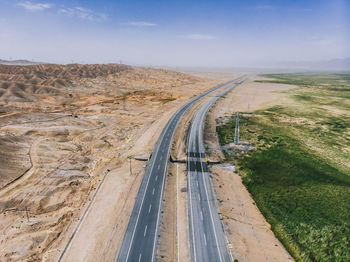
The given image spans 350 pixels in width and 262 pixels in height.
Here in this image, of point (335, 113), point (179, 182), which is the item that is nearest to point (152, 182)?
point (179, 182)

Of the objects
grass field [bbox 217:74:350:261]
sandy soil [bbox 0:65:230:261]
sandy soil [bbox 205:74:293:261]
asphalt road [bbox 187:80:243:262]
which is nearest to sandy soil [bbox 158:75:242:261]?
asphalt road [bbox 187:80:243:262]

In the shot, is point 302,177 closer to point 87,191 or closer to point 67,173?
point 87,191

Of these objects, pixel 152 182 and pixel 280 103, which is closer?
pixel 152 182

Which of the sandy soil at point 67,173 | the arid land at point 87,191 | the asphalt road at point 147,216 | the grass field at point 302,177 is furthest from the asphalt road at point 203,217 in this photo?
the sandy soil at point 67,173

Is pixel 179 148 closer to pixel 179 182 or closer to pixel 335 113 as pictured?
pixel 179 182

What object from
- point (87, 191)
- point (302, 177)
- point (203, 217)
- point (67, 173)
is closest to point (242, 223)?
point (203, 217)

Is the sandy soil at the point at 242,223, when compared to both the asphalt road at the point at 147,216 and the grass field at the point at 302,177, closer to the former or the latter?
the grass field at the point at 302,177
